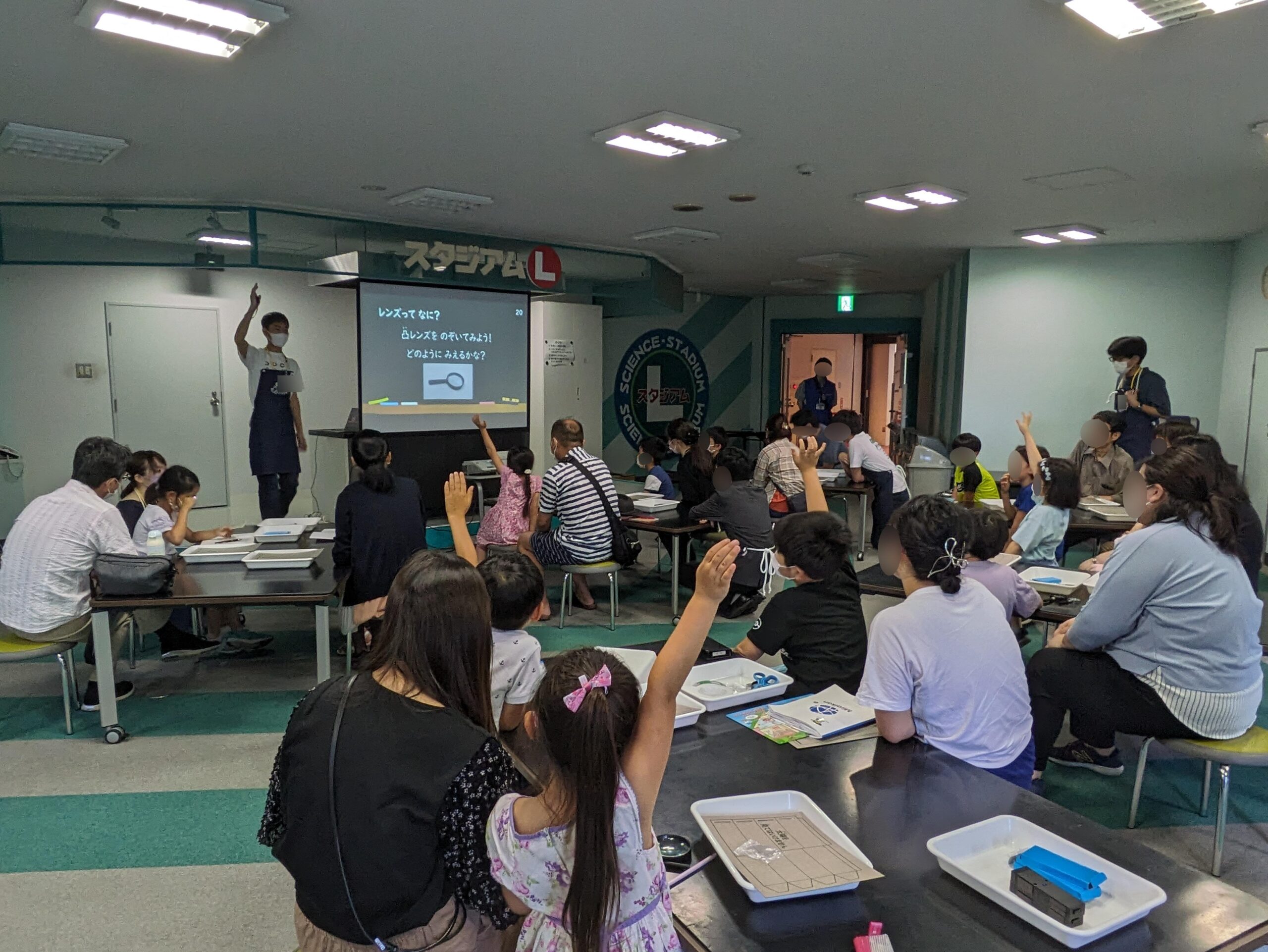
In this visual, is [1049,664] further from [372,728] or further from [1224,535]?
[372,728]

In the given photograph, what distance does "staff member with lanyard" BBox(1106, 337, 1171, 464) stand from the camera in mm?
6250

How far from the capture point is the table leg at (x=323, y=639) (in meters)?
3.70

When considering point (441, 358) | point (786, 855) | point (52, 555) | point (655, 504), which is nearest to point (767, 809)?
point (786, 855)

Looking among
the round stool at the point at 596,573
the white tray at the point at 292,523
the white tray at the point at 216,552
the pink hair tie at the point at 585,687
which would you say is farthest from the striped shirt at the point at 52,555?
the pink hair tie at the point at 585,687

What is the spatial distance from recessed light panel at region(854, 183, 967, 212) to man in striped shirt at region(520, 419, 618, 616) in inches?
104

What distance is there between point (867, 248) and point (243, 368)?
21.0ft

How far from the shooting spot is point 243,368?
8453mm

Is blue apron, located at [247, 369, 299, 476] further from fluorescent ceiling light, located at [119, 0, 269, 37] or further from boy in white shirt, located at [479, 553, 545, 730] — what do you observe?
boy in white shirt, located at [479, 553, 545, 730]

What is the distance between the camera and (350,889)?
142 centimetres

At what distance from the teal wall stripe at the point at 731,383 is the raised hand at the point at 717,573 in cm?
1256

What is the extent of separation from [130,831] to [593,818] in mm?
2558

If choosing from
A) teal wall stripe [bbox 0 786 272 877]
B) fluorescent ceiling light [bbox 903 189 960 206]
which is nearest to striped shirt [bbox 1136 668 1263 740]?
teal wall stripe [bbox 0 786 272 877]

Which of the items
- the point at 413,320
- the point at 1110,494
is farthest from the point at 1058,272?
the point at 413,320

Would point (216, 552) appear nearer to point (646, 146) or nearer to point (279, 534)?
point (279, 534)
